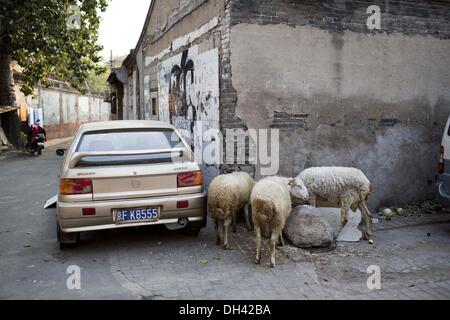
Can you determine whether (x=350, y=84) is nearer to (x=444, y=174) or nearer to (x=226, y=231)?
(x=444, y=174)

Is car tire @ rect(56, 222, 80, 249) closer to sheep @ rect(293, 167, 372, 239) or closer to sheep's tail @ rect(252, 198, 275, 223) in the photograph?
sheep's tail @ rect(252, 198, 275, 223)

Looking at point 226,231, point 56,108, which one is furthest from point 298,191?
point 56,108

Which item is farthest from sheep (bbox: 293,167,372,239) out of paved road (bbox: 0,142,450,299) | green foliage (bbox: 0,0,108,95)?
green foliage (bbox: 0,0,108,95)

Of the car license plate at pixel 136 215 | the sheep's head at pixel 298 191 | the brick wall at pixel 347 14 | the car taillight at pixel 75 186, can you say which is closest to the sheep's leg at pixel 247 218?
the sheep's head at pixel 298 191

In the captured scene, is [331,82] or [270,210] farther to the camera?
[331,82]

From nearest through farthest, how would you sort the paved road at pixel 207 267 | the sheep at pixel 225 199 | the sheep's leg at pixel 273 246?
the paved road at pixel 207 267 < the sheep's leg at pixel 273 246 < the sheep at pixel 225 199

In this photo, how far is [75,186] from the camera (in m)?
5.25

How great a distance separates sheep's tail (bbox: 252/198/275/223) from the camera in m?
5.18

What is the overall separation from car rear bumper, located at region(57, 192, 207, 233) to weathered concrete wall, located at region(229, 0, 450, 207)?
1979mm

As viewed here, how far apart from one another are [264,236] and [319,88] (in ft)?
9.20

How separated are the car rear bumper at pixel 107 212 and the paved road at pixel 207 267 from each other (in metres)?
0.45

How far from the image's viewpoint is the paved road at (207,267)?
4430 millimetres

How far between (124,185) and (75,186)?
597 mm

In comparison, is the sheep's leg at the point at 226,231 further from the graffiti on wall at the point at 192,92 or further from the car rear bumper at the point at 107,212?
the graffiti on wall at the point at 192,92
